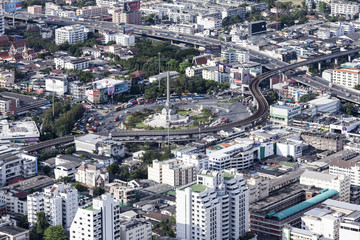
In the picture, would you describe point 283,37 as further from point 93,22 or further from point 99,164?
point 99,164

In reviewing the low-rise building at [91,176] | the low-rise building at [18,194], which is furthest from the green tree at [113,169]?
the low-rise building at [18,194]

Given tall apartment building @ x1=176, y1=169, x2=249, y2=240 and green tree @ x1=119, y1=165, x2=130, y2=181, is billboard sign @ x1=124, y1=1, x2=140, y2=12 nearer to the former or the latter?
green tree @ x1=119, y1=165, x2=130, y2=181

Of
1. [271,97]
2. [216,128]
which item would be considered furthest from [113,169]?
[271,97]

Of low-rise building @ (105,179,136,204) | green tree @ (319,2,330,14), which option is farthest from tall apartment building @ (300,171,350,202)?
green tree @ (319,2,330,14)

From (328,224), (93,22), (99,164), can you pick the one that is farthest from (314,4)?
(328,224)

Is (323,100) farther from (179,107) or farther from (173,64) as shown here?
(173,64)

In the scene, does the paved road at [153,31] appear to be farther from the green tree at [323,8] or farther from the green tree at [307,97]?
the green tree at [323,8]

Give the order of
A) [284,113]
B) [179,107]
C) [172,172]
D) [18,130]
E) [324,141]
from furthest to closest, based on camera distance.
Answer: [179,107] → [284,113] → [18,130] → [324,141] → [172,172]
